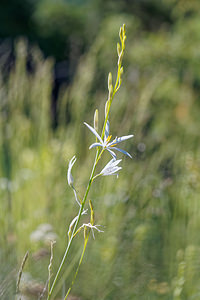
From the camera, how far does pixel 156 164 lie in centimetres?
219

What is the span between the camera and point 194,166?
1.74 meters

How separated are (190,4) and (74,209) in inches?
108

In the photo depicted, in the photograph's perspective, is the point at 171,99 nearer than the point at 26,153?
No

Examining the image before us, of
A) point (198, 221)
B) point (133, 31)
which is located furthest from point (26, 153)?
point (133, 31)

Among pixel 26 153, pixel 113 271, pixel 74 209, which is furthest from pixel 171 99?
pixel 113 271

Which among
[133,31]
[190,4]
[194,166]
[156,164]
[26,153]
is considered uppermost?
[190,4]

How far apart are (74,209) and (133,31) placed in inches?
135

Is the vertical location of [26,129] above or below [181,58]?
below

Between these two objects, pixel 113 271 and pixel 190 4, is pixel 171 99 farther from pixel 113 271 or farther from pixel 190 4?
pixel 113 271

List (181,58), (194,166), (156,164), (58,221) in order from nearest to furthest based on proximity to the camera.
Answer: (194,166) → (58,221) → (156,164) → (181,58)

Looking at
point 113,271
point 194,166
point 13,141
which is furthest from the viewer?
point 13,141

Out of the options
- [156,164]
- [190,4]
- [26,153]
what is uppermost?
[190,4]

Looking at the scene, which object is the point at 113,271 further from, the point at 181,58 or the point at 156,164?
the point at 181,58

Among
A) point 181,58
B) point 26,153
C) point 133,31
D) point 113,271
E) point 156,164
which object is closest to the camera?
point 113,271
